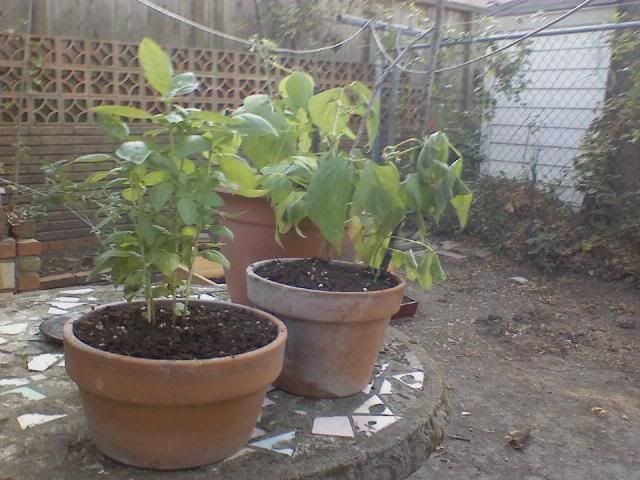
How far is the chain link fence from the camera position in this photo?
5125 millimetres

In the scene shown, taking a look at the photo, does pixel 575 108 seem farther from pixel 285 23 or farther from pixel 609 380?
pixel 609 380

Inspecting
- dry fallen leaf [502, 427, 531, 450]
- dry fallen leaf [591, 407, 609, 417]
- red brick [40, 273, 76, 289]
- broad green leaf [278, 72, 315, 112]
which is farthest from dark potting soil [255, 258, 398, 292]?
red brick [40, 273, 76, 289]

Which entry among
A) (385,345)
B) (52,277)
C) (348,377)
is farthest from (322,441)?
(52,277)

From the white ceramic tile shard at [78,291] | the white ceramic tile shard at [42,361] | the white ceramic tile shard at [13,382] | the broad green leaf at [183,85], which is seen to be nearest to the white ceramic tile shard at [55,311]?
the white ceramic tile shard at [78,291]

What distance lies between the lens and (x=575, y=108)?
17.4 ft

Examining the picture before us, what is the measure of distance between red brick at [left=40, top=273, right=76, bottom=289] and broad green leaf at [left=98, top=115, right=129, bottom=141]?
2675 millimetres

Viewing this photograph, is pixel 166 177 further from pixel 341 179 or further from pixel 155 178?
pixel 341 179

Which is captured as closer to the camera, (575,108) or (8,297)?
(8,297)

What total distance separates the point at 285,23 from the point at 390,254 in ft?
12.4

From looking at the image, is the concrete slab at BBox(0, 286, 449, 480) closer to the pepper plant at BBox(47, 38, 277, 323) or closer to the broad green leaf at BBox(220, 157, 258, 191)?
the pepper plant at BBox(47, 38, 277, 323)

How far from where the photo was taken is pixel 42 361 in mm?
1659

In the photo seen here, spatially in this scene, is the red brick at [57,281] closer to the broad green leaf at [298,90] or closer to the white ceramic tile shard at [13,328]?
the white ceramic tile shard at [13,328]

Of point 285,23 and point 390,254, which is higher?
point 285,23

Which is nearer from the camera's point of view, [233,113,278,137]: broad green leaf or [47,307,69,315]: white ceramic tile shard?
[233,113,278,137]: broad green leaf
